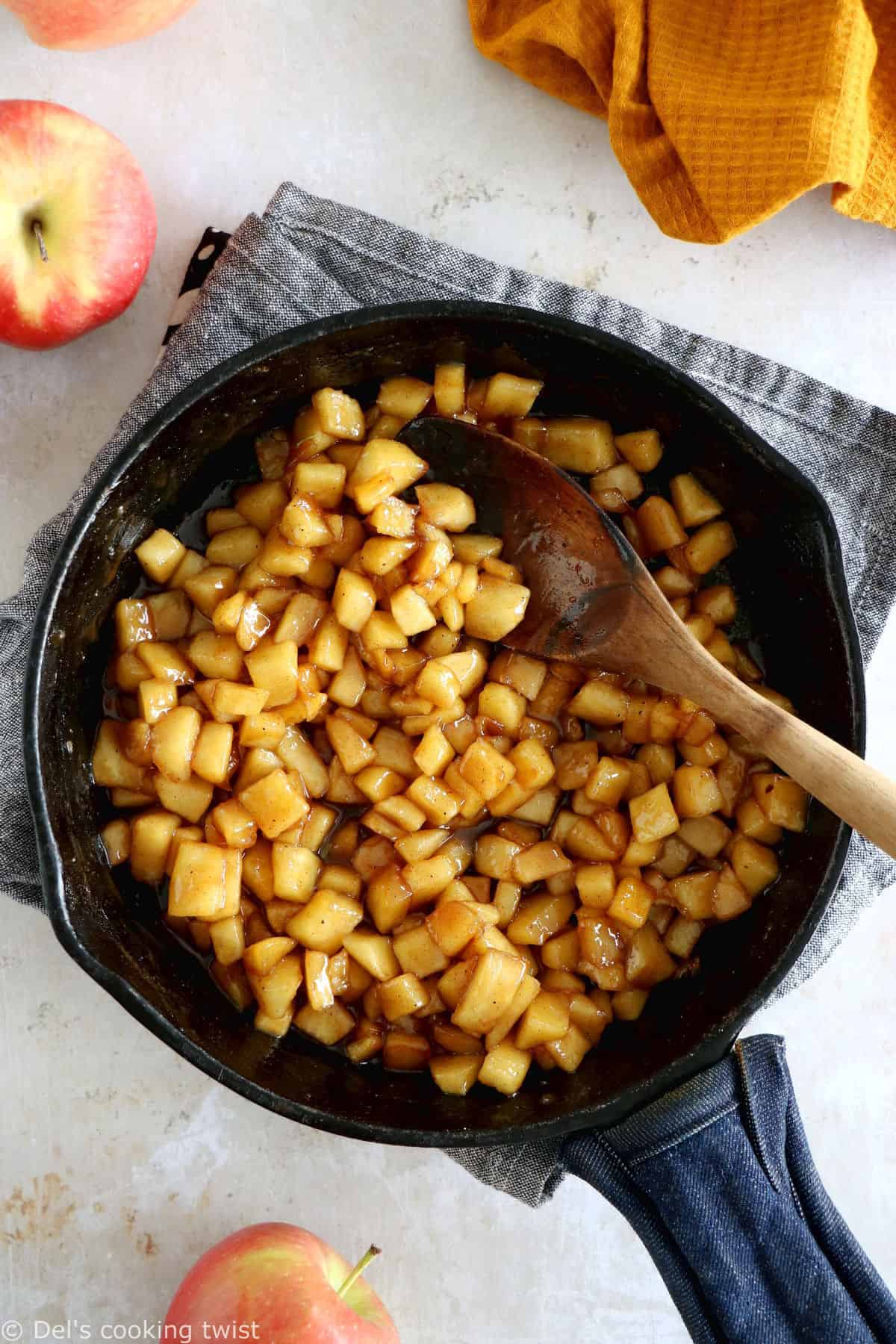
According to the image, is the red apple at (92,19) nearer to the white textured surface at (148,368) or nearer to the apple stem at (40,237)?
the white textured surface at (148,368)

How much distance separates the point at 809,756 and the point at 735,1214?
0.79 meters

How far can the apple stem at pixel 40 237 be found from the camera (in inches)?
69.8

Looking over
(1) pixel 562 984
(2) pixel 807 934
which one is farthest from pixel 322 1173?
(2) pixel 807 934

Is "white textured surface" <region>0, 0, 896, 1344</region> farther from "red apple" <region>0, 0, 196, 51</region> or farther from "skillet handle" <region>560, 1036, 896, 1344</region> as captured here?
"skillet handle" <region>560, 1036, 896, 1344</region>

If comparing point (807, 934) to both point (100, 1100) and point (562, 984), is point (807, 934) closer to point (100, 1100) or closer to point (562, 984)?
point (562, 984)

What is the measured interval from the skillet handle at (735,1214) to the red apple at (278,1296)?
0.42 m

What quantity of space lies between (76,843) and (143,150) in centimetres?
120

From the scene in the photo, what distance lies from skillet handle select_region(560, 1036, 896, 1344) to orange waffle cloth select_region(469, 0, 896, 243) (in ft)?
4.51

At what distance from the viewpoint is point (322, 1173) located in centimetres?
202

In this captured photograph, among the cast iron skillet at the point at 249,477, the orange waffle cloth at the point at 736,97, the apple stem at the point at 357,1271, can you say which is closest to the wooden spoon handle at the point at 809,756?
the cast iron skillet at the point at 249,477

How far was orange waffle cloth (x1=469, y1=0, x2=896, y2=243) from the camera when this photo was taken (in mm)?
1783

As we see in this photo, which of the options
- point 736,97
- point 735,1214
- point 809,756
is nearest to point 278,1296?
point 735,1214

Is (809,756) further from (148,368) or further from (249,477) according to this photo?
(148,368)

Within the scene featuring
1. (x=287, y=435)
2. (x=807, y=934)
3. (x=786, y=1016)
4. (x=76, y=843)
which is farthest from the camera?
(x=786, y=1016)
